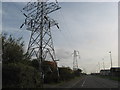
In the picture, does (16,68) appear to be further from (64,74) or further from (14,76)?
(64,74)

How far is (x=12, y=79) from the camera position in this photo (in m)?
20.4

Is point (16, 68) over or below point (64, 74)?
over

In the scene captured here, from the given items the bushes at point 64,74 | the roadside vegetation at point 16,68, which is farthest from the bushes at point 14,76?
the bushes at point 64,74

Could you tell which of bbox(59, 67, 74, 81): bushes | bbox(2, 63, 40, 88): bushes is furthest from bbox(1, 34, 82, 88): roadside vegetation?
bbox(59, 67, 74, 81): bushes

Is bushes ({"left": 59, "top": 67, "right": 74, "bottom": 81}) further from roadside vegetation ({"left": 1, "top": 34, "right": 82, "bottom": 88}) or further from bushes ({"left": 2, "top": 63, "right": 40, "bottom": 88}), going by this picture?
bushes ({"left": 2, "top": 63, "right": 40, "bottom": 88})

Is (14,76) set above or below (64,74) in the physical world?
above

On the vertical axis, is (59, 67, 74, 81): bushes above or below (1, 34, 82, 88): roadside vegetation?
below

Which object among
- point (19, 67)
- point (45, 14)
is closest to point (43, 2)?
point (45, 14)

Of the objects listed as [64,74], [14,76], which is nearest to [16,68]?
[14,76]

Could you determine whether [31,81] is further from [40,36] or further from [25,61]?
[40,36]

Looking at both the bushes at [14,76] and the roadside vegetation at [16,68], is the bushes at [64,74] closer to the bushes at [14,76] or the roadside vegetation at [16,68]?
the roadside vegetation at [16,68]

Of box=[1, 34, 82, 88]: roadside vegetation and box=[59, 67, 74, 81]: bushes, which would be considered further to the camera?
box=[59, 67, 74, 81]: bushes

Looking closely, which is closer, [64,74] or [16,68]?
[16,68]

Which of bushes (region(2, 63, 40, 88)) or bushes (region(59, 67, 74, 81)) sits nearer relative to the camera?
bushes (region(2, 63, 40, 88))
